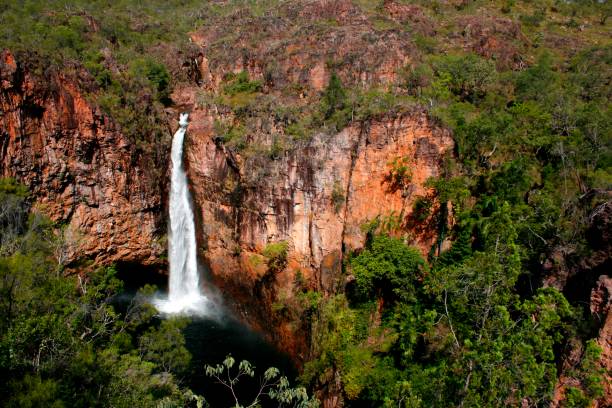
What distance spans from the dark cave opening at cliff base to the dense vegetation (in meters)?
0.91

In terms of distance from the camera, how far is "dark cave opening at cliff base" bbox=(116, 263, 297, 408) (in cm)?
1847

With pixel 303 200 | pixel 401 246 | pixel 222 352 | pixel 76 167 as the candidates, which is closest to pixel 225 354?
pixel 222 352

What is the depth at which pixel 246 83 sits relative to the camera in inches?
1160

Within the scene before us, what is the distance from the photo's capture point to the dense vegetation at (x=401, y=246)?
33.6 feet

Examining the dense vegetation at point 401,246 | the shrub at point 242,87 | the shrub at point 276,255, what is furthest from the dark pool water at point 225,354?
the shrub at point 242,87

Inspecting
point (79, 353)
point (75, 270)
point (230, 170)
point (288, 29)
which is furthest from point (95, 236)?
point (288, 29)

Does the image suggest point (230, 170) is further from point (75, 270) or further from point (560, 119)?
point (560, 119)

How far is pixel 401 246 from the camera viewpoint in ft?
60.5

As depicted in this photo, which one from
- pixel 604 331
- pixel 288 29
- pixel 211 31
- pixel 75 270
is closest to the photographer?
Result: pixel 604 331

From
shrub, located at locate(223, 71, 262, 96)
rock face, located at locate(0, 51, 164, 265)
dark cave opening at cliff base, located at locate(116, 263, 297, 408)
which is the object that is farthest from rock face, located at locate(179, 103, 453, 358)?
shrub, located at locate(223, 71, 262, 96)

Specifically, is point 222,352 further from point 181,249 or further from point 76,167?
point 76,167

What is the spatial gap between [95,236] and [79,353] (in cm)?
1412

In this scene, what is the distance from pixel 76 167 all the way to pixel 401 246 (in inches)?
712

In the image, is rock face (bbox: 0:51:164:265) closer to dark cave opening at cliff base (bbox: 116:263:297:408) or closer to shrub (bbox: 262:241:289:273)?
dark cave opening at cliff base (bbox: 116:263:297:408)
